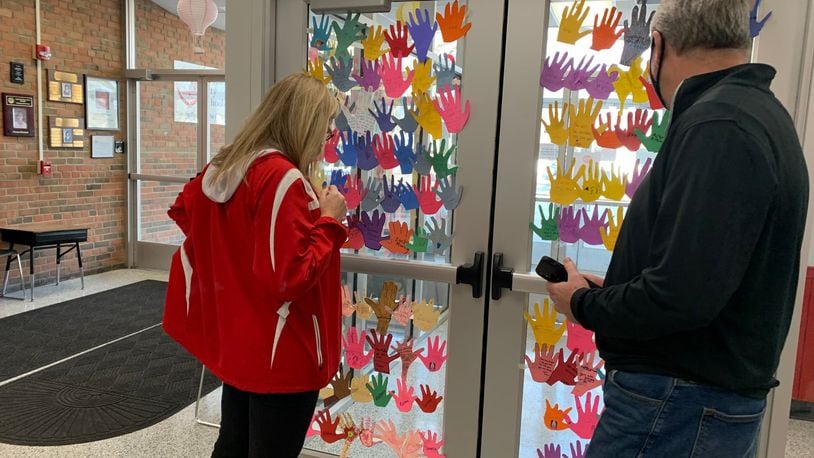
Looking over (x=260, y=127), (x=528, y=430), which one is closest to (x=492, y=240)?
(x=528, y=430)

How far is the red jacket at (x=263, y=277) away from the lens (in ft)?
4.68

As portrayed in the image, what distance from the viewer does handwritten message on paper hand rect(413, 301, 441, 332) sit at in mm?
2023

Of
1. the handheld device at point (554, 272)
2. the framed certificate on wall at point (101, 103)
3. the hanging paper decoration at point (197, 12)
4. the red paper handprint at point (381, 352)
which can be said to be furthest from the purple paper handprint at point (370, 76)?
the framed certificate on wall at point (101, 103)

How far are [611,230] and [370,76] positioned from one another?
3.06ft

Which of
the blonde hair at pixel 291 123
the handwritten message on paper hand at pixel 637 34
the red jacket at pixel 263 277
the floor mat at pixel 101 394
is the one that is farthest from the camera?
the floor mat at pixel 101 394

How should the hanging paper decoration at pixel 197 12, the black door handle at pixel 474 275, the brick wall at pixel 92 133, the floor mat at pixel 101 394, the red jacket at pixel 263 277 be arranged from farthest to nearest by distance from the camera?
1. the brick wall at pixel 92 133
2. the hanging paper decoration at pixel 197 12
3. the floor mat at pixel 101 394
4. the black door handle at pixel 474 275
5. the red jacket at pixel 263 277

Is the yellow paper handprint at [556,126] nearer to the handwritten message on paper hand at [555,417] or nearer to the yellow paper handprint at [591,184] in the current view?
the yellow paper handprint at [591,184]

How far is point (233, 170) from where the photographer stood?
A: 147 centimetres

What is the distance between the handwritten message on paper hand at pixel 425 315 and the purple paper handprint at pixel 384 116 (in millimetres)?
608

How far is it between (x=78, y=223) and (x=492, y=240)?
219 inches

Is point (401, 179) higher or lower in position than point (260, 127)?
lower

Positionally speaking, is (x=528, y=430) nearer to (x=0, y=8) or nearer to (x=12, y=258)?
(x=12, y=258)

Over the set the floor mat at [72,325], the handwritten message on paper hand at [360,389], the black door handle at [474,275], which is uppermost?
the black door handle at [474,275]

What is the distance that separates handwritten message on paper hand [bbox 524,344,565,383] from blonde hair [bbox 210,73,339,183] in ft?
3.13
